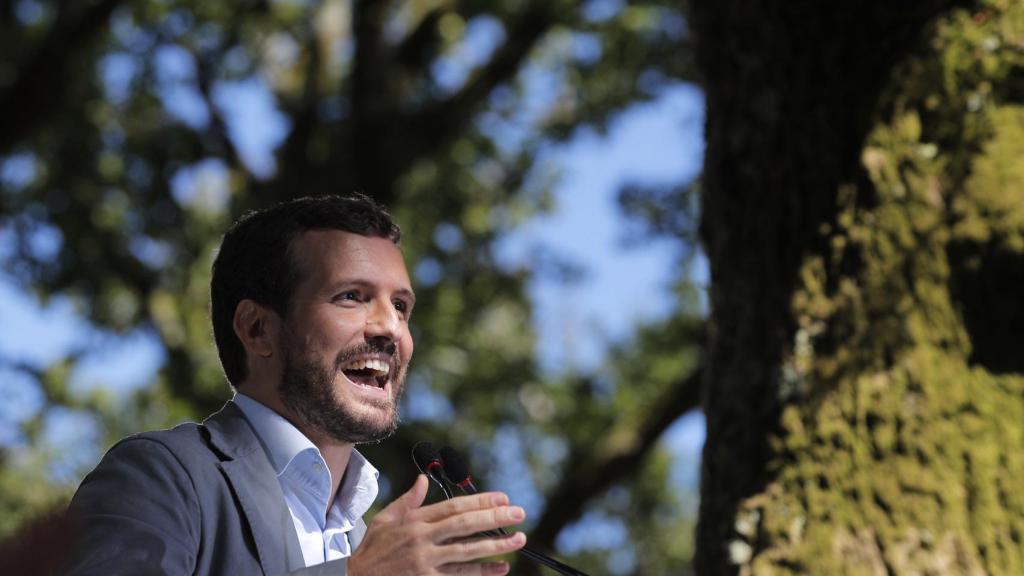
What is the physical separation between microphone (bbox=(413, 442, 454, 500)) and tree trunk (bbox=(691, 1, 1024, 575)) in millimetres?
1610

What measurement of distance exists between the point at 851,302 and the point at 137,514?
249 centimetres

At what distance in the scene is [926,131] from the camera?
4109mm

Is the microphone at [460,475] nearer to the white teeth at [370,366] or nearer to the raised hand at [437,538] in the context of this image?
the white teeth at [370,366]

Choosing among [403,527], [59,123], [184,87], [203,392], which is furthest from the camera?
[184,87]

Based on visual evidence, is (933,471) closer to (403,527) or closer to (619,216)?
(403,527)

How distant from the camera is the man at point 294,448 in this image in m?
1.99

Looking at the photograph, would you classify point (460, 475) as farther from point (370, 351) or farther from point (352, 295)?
point (352, 295)

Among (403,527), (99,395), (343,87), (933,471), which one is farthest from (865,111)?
(99,395)

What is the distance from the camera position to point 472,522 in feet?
6.37

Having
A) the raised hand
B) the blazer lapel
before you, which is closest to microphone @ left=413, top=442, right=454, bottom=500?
the blazer lapel

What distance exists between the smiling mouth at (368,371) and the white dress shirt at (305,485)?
0.15 metres

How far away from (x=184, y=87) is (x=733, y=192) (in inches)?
364

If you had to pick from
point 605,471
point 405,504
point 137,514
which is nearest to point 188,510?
point 137,514

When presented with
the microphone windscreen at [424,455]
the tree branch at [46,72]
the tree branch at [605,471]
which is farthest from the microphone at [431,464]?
the tree branch at [46,72]
